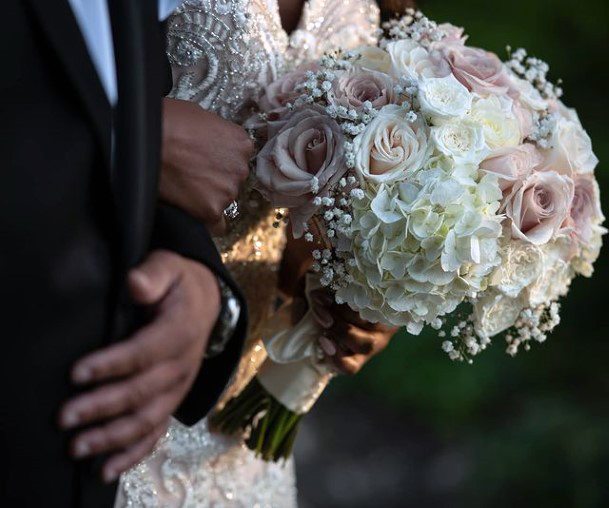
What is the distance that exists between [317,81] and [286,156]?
0.54 feet

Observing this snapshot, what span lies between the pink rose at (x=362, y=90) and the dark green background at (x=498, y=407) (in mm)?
3207

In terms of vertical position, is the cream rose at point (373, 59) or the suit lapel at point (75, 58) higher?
the suit lapel at point (75, 58)

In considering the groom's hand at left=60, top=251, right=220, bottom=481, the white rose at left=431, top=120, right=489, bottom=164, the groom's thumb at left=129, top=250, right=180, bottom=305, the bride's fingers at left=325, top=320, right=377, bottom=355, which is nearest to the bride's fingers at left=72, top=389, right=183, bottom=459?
the groom's hand at left=60, top=251, right=220, bottom=481

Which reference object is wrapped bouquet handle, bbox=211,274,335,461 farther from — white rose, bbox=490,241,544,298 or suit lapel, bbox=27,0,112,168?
suit lapel, bbox=27,0,112,168

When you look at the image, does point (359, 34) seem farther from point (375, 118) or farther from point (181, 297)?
point (181, 297)

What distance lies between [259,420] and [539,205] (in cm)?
79

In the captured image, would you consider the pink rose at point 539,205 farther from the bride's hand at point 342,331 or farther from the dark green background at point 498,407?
the dark green background at point 498,407

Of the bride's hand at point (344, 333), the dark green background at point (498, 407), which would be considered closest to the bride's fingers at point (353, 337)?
the bride's hand at point (344, 333)

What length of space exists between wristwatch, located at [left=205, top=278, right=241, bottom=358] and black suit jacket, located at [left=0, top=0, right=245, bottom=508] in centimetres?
17

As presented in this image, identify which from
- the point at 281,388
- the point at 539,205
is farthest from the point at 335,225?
the point at 281,388

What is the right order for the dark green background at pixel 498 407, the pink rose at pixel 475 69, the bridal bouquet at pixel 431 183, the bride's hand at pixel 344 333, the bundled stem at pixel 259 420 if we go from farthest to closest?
the dark green background at pixel 498 407, the bundled stem at pixel 259 420, the bride's hand at pixel 344 333, the pink rose at pixel 475 69, the bridal bouquet at pixel 431 183

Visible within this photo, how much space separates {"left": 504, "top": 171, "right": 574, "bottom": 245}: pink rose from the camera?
5.07 ft

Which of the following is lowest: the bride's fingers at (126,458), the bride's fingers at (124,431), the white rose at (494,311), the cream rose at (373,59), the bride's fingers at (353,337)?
the bride's fingers at (353,337)

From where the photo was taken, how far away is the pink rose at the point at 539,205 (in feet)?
5.07
